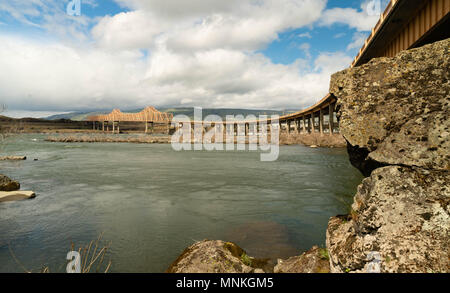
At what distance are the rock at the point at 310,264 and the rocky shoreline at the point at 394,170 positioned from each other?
0.02 meters

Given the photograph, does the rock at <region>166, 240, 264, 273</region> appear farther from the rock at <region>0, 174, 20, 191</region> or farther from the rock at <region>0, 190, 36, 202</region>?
the rock at <region>0, 174, 20, 191</region>

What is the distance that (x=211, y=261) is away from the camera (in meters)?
4.57

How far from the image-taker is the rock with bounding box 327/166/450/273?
297cm

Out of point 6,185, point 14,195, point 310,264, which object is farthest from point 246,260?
point 6,185

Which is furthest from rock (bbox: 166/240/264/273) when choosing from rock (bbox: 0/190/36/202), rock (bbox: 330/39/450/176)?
rock (bbox: 0/190/36/202)

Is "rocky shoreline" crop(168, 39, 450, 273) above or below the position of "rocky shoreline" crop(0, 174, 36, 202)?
above

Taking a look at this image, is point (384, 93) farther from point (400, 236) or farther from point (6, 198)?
point (6, 198)

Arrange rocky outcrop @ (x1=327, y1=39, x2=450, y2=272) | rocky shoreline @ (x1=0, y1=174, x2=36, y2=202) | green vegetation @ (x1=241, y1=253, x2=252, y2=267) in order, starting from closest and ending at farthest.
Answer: rocky outcrop @ (x1=327, y1=39, x2=450, y2=272), green vegetation @ (x1=241, y1=253, x2=252, y2=267), rocky shoreline @ (x1=0, y1=174, x2=36, y2=202)

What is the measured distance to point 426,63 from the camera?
4.12 metres

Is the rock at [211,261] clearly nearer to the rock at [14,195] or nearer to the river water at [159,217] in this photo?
the river water at [159,217]

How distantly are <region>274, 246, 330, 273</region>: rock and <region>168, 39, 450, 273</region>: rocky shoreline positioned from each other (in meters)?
0.02

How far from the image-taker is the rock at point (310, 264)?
4.39 m
